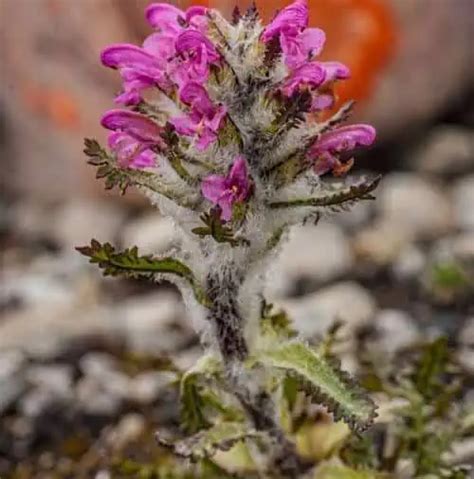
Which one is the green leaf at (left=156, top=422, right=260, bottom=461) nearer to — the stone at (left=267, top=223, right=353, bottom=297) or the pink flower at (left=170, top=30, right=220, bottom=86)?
the pink flower at (left=170, top=30, right=220, bottom=86)

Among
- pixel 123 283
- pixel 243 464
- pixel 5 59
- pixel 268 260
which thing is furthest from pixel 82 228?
pixel 268 260

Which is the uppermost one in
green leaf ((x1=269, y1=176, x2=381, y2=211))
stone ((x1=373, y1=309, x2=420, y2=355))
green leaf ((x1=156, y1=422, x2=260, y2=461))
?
stone ((x1=373, y1=309, x2=420, y2=355))

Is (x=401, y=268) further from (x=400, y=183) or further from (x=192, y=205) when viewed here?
(x=192, y=205)

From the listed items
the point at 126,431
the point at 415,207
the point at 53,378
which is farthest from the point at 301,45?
the point at 415,207

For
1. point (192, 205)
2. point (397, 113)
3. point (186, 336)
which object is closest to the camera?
point (192, 205)

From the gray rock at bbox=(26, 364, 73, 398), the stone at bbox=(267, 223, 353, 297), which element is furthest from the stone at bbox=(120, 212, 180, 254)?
the gray rock at bbox=(26, 364, 73, 398)

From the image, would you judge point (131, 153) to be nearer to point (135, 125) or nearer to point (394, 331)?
Result: point (135, 125)

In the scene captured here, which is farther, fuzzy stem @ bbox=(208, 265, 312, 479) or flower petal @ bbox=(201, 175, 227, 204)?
fuzzy stem @ bbox=(208, 265, 312, 479)
